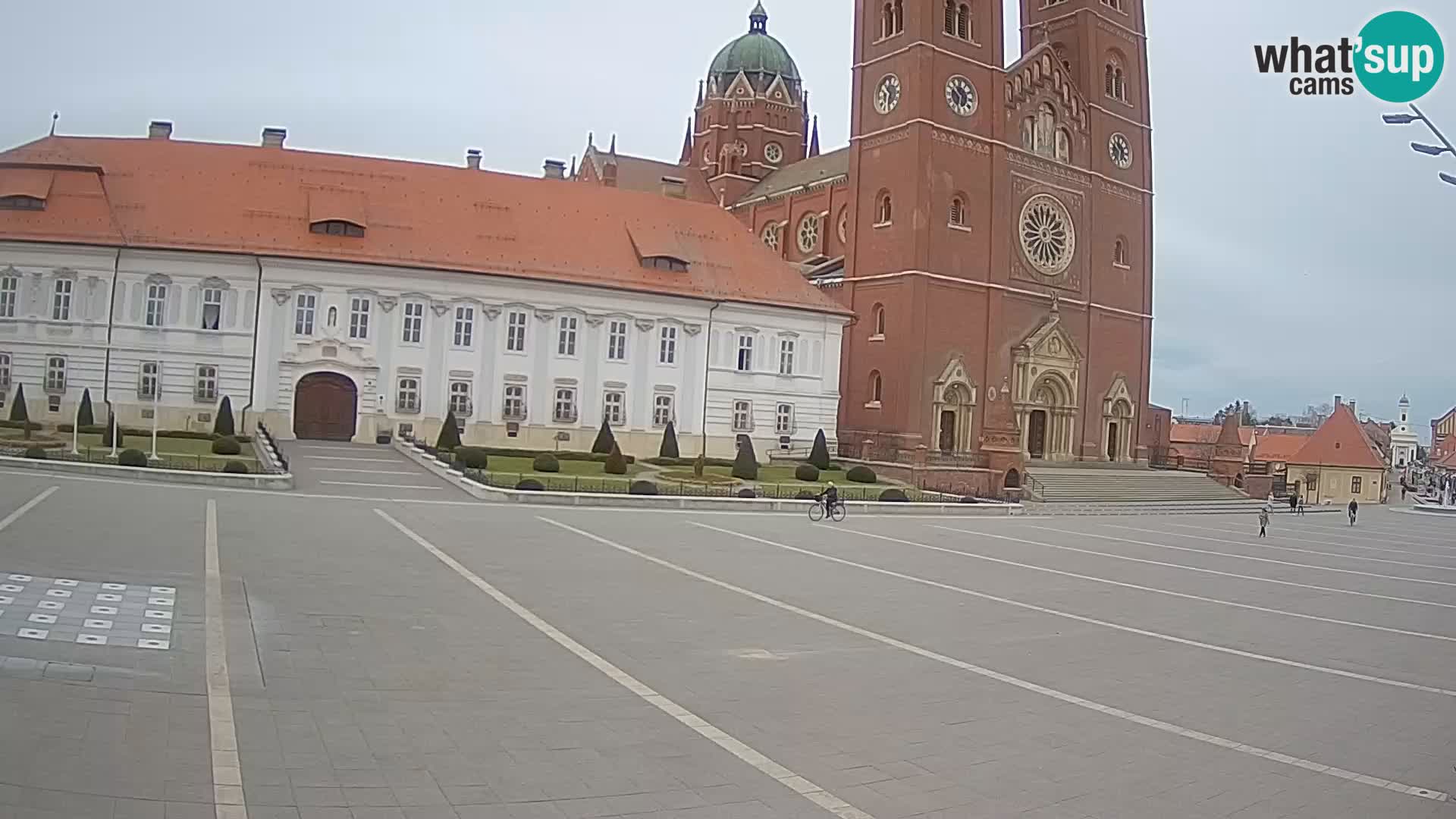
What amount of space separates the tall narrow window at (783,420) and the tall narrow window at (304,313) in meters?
19.6

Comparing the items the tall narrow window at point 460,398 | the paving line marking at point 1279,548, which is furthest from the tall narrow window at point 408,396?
the paving line marking at point 1279,548

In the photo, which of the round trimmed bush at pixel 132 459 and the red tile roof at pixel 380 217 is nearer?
the round trimmed bush at pixel 132 459

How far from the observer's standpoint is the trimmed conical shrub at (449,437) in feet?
133

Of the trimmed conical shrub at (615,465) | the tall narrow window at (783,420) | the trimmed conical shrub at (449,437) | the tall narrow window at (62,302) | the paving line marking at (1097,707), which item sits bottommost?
the paving line marking at (1097,707)

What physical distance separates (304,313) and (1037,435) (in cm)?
3634

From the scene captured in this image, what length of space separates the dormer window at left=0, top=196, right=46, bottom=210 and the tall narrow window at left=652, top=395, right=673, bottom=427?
80.1 ft

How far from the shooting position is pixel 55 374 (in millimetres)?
42844

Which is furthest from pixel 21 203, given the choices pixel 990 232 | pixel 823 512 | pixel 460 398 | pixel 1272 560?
pixel 1272 560

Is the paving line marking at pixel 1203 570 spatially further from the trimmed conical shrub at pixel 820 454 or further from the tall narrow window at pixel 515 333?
the tall narrow window at pixel 515 333

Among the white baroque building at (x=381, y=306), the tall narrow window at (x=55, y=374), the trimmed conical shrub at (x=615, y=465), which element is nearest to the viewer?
the trimmed conical shrub at (x=615, y=465)

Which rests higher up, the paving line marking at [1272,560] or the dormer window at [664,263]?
the dormer window at [664,263]

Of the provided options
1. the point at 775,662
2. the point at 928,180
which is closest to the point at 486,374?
the point at 928,180

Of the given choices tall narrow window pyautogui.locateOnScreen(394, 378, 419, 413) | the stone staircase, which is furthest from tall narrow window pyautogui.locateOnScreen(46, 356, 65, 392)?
the stone staircase

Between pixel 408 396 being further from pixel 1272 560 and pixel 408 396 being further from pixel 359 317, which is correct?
pixel 1272 560
